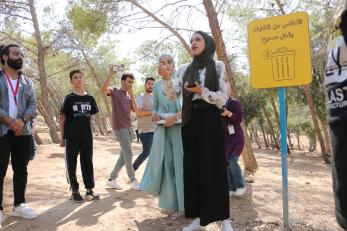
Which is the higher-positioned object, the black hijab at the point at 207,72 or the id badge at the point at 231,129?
the black hijab at the point at 207,72

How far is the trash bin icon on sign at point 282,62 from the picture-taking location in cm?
329

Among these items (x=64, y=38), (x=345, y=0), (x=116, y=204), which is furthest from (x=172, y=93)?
(x=64, y=38)

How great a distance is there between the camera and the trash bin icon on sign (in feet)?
10.8

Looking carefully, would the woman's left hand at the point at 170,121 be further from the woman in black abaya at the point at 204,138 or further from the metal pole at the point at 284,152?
the metal pole at the point at 284,152

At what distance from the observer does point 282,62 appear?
131 inches

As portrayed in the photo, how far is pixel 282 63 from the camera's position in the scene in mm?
3318

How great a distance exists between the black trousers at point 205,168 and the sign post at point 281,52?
0.57 m

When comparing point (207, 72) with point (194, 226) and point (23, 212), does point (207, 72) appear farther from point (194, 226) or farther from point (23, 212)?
point (23, 212)

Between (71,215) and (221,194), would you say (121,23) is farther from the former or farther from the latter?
(221,194)

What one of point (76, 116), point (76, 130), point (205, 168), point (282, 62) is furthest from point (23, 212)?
point (282, 62)

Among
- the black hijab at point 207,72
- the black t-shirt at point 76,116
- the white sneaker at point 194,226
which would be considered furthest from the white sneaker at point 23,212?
the black hijab at point 207,72

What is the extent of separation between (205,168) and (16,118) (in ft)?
7.01

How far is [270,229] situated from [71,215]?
2.21m

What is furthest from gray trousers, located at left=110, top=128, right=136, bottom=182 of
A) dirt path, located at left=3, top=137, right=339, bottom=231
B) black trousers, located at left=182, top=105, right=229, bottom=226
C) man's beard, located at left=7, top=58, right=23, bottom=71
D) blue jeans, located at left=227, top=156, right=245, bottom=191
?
black trousers, located at left=182, top=105, right=229, bottom=226
